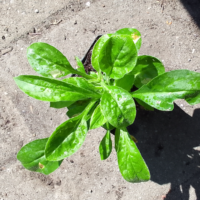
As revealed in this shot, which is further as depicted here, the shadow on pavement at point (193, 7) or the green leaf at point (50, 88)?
the shadow on pavement at point (193, 7)

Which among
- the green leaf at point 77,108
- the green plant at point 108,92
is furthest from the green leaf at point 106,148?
the green leaf at point 77,108

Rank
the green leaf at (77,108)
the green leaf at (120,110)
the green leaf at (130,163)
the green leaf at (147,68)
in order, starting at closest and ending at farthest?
the green leaf at (120,110) → the green leaf at (130,163) → the green leaf at (147,68) → the green leaf at (77,108)

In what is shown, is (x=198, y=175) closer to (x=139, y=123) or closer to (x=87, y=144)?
(x=139, y=123)

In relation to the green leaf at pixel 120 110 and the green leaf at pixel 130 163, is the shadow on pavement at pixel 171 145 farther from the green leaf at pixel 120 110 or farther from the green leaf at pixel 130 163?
the green leaf at pixel 120 110

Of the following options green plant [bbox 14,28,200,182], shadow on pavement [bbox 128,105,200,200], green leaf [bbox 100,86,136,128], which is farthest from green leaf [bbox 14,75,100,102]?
shadow on pavement [bbox 128,105,200,200]

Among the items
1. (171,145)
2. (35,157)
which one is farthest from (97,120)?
(171,145)

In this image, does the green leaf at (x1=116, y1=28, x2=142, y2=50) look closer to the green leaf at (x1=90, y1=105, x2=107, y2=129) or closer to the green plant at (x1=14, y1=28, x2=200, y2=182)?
the green plant at (x1=14, y1=28, x2=200, y2=182)

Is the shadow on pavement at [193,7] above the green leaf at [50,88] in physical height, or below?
below

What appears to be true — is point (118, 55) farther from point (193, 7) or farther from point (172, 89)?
point (193, 7)
